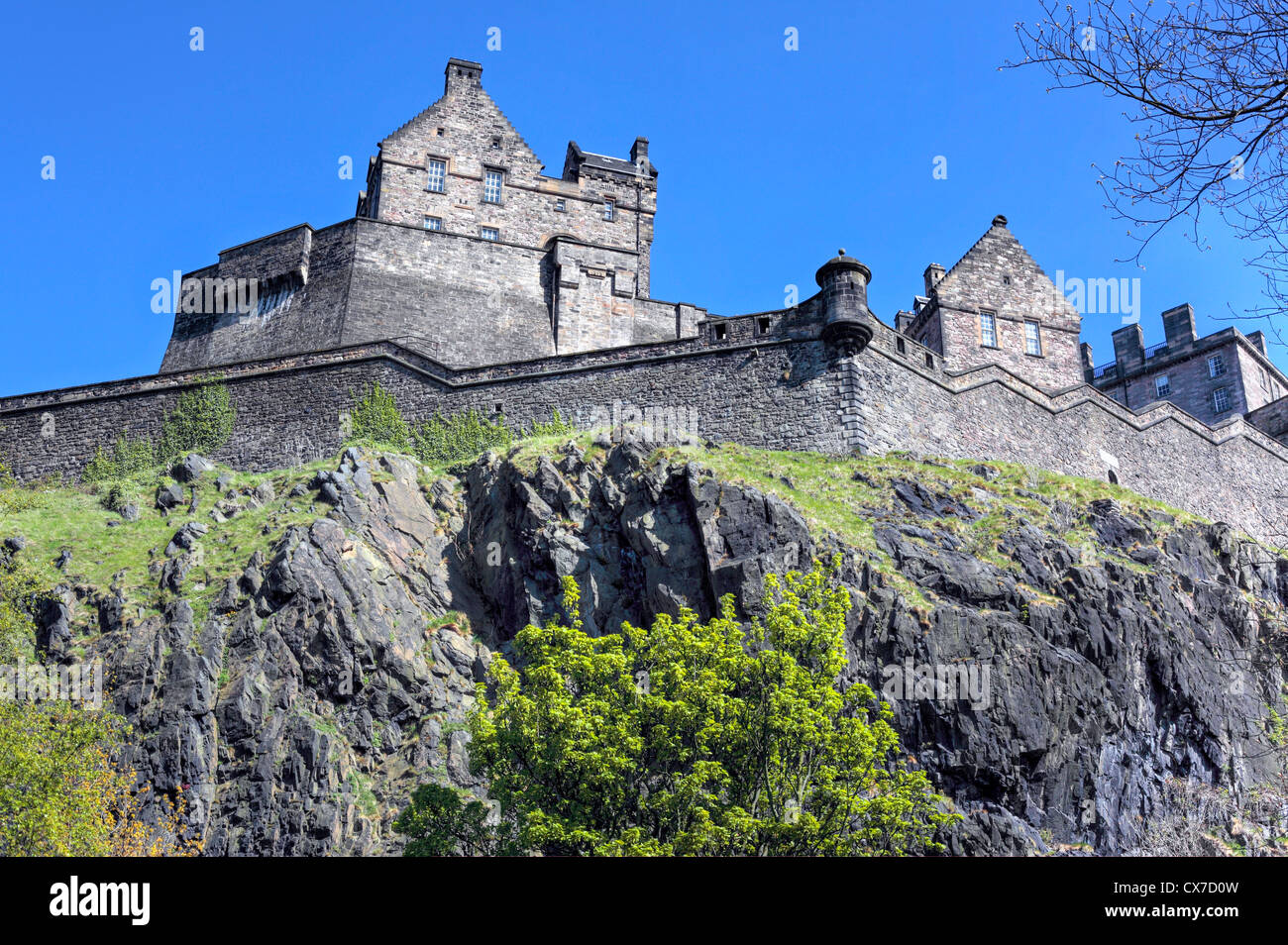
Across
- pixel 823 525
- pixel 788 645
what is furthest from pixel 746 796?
pixel 823 525

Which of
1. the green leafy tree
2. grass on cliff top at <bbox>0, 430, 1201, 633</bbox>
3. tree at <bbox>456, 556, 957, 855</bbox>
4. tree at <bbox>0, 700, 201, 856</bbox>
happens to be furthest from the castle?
the green leafy tree

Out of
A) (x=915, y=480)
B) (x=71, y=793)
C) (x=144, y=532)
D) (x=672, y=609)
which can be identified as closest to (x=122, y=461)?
(x=144, y=532)

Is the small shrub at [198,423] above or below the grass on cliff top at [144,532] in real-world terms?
above

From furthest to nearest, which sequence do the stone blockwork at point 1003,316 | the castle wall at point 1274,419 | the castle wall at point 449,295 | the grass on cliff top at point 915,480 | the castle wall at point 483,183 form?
1. the castle wall at point 1274,419
2. the castle wall at point 483,183
3. the castle wall at point 449,295
4. the stone blockwork at point 1003,316
5. the grass on cliff top at point 915,480

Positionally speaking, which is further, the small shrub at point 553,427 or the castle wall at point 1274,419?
the castle wall at point 1274,419

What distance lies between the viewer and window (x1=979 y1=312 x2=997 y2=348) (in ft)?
116

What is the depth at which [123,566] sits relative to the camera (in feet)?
80.3

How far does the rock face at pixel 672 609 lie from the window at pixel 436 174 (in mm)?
16181

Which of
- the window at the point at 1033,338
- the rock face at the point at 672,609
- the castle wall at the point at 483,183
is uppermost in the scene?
the castle wall at the point at 483,183

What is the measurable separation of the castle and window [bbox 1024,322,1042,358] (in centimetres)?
11

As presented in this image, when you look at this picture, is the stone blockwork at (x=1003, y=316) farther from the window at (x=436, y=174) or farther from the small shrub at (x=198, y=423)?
the small shrub at (x=198, y=423)

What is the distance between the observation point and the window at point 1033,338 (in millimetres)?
35625

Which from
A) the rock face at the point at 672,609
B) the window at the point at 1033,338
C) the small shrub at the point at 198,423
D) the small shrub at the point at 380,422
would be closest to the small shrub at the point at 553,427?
the rock face at the point at 672,609
